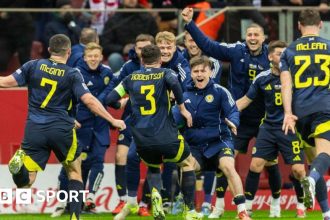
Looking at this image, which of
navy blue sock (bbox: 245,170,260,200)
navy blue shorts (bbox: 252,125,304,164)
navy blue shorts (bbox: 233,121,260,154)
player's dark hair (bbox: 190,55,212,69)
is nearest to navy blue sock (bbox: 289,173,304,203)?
navy blue shorts (bbox: 252,125,304,164)

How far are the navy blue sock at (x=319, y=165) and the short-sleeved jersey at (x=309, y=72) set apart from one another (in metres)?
0.55

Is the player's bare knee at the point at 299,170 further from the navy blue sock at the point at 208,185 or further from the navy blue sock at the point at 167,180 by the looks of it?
the navy blue sock at the point at 167,180

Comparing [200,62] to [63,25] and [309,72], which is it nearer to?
[309,72]

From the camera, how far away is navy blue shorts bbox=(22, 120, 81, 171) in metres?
13.7

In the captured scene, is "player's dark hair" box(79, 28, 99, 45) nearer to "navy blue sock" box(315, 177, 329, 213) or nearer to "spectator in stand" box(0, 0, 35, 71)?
"spectator in stand" box(0, 0, 35, 71)

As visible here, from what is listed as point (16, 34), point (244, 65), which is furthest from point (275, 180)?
point (16, 34)

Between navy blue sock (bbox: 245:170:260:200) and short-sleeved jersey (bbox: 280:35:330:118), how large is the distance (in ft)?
8.58

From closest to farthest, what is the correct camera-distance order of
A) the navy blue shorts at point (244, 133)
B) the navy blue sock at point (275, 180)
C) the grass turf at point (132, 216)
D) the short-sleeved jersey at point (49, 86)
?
the short-sleeved jersey at point (49, 86)
the grass turf at point (132, 216)
the navy blue sock at point (275, 180)
the navy blue shorts at point (244, 133)

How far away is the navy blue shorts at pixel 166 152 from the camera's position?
1379 centimetres

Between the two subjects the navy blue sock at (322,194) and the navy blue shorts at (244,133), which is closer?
the navy blue sock at (322,194)

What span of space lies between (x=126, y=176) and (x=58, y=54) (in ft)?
7.94

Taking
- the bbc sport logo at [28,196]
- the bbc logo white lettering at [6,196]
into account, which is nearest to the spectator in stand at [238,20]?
the bbc sport logo at [28,196]

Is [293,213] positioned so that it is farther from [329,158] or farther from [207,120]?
[329,158]

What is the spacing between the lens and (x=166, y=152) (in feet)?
45.3
